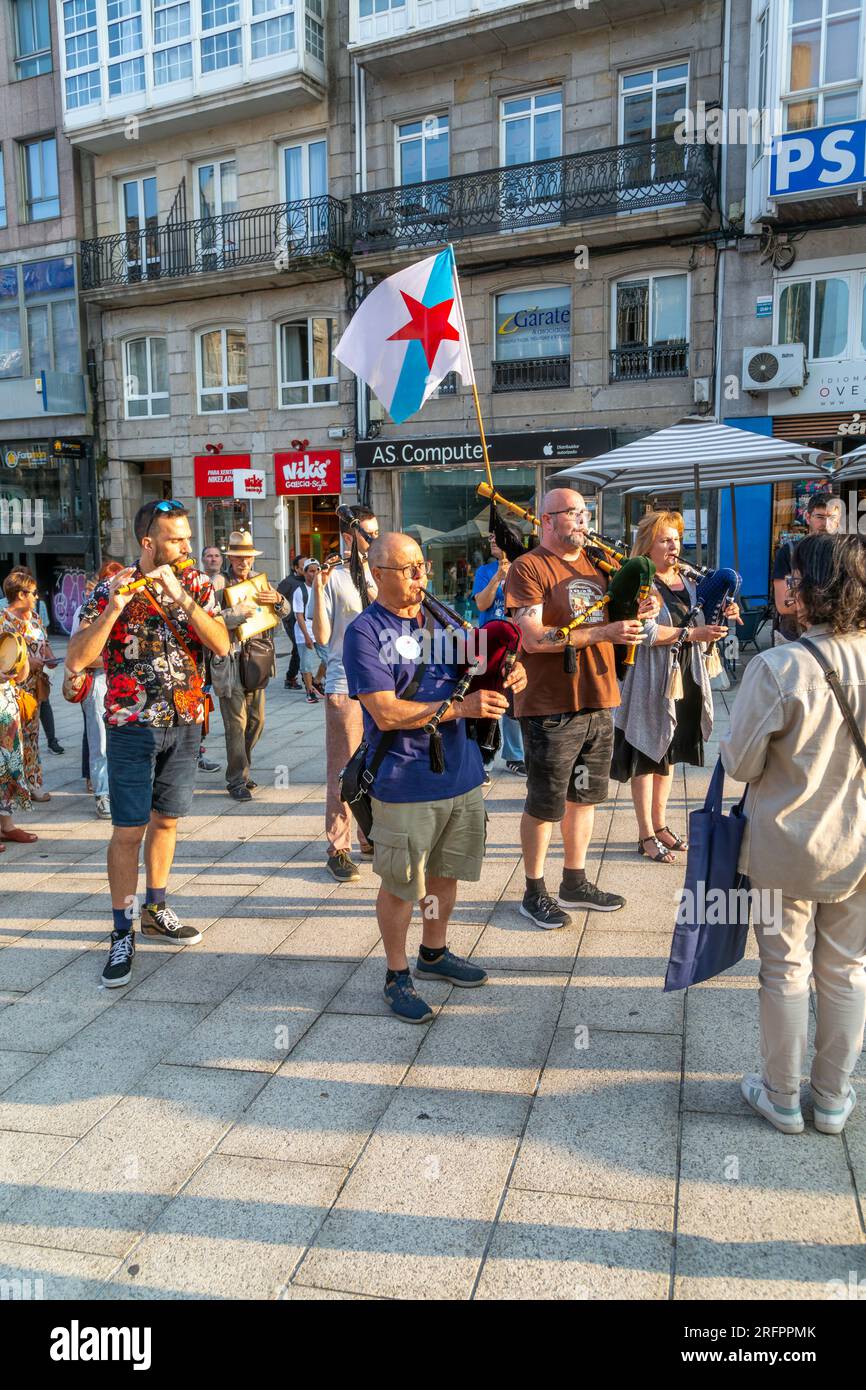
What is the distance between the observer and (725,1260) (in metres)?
2.49

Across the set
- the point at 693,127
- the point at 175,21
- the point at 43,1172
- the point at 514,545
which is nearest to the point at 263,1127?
the point at 43,1172

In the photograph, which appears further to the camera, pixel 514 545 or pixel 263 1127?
pixel 514 545

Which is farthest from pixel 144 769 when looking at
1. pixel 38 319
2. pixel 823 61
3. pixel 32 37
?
pixel 32 37

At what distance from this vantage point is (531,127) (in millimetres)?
16516

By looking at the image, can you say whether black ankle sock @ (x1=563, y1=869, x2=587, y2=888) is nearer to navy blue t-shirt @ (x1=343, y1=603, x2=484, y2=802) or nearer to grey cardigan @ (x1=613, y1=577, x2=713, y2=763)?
grey cardigan @ (x1=613, y1=577, x2=713, y2=763)

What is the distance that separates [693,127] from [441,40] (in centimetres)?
484

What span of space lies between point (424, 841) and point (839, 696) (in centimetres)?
164

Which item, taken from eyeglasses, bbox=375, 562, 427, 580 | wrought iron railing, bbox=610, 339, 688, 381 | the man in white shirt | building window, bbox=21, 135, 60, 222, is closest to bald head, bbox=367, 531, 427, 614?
eyeglasses, bbox=375, 562, 427, 580

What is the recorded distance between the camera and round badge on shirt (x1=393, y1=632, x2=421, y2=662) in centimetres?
355

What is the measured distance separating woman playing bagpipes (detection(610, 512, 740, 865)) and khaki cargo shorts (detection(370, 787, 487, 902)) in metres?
1.79

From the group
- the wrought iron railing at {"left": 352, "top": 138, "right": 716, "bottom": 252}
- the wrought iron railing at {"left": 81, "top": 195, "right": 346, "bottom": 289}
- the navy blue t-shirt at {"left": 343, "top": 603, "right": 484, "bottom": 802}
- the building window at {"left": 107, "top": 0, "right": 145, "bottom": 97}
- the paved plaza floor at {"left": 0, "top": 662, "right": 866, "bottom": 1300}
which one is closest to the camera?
the paved plaza floor at {"left": 0, "top": 662, "right": 866, "bottom": 1300}
